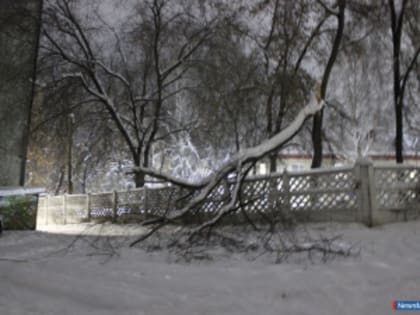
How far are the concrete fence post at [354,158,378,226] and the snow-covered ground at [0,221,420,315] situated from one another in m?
1.72

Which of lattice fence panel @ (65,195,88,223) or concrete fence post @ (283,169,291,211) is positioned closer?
concrete fence post @ (283,169,291,211)

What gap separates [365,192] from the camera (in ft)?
19.3

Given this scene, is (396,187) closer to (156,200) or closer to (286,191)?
(286,191)

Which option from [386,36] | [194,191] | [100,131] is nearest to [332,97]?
[386,36]

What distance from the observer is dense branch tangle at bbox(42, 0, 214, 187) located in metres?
10.5

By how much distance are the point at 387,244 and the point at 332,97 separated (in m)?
10.4

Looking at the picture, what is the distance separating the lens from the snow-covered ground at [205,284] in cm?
228

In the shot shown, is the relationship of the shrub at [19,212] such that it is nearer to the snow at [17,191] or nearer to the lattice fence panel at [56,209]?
the snow at [17,191]

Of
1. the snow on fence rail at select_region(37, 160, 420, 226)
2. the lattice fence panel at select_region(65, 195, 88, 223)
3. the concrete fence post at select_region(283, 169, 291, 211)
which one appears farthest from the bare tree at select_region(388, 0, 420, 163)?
the lattice fence panel at select_region(65, 195, 88, 223)

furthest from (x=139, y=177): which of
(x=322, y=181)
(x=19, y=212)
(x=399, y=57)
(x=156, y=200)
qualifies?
(x=399, y=57)

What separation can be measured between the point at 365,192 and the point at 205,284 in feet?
13.6

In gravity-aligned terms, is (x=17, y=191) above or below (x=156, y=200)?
above

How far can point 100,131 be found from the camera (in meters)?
12.4

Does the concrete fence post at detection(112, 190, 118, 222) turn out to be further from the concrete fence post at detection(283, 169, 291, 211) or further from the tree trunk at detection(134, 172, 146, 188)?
the concrete fence post at detection(283, 169, 291, 211)
